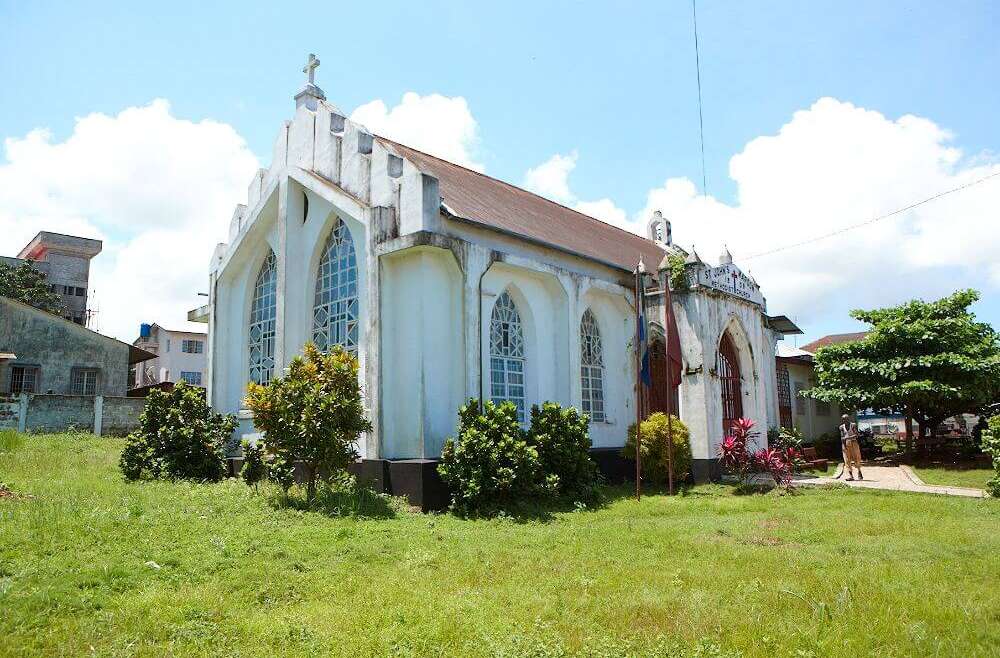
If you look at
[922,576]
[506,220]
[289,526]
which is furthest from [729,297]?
[289,526]

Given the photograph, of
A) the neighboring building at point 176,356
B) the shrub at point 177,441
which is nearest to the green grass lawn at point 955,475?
the shrub at point 177,441

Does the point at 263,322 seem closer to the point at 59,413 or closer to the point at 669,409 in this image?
the point at 669,409

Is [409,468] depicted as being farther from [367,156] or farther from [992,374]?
[992,374]

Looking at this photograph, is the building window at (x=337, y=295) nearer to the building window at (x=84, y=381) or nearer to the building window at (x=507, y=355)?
the building window at (x=507, y=355)

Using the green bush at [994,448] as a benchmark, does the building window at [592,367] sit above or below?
above

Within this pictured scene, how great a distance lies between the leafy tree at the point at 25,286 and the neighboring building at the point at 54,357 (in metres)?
11.1

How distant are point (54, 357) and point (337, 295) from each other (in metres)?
18.9

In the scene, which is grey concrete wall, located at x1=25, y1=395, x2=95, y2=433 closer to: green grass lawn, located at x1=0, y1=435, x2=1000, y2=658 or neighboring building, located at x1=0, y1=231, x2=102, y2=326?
green grass lawn, located at x1=0, y1=435, x2=1000, y2=658

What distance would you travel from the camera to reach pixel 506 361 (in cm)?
1377

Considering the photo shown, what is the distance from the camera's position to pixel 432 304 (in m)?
12.1

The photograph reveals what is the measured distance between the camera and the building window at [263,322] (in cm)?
1547

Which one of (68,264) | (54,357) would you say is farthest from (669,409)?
(68,264)

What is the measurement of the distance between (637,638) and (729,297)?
12.3 meters

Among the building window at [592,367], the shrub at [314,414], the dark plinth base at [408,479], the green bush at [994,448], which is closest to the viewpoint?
the shrub at [314,414]
